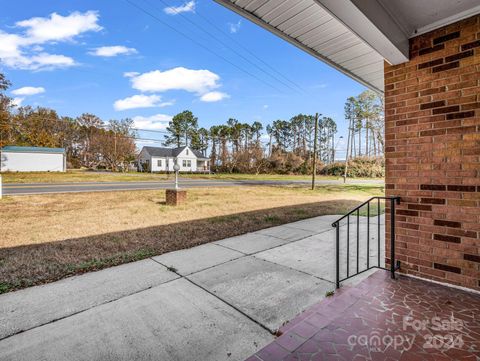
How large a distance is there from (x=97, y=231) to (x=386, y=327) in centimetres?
564

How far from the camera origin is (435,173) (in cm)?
265

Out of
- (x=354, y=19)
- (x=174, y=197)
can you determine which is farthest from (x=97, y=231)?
(x=354, y=19)

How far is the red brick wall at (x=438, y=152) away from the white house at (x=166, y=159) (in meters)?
40.7

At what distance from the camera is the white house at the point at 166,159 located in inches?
1693

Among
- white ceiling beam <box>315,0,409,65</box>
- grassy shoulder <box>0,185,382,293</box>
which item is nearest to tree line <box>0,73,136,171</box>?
grassy shoulder <box>0,185,382,293</box>

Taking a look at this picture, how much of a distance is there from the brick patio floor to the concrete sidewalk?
23cm

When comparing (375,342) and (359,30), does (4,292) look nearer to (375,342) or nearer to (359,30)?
(375,342)

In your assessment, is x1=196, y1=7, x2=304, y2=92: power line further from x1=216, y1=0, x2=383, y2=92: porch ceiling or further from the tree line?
the tree line

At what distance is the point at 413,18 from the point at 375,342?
2946mm

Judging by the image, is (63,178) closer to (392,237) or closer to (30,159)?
(30,159)

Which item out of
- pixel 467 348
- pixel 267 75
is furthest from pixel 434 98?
pixel 267 75

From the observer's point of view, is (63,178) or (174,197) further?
(63,178)

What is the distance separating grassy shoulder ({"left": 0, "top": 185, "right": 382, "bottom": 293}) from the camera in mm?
3645

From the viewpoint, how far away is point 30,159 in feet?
103
